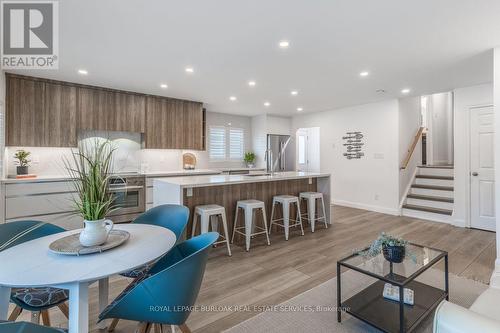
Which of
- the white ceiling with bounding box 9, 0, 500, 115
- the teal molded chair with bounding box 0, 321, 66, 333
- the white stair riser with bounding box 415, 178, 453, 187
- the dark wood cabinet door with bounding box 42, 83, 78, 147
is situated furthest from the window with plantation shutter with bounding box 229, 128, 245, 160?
the teal molded chair with bounding box 0, 321, 66, 333

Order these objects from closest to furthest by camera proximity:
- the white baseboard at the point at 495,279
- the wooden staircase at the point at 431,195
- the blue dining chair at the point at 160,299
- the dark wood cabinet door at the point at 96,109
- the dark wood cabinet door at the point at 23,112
Answer: the blue dining chair at the point at 160,299 < the white baseboard at the point at 495,279 < the dark wood cabinet door at the point at 23,112 < the dark wood cabinet door at the point at 96,109 < the wooden staircase at the point at 431,195

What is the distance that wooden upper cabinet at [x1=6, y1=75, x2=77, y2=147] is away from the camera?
3.89m

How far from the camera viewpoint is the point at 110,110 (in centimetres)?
475

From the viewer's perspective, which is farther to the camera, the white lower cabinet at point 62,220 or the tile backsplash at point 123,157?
the tile backsplash at point 123,157

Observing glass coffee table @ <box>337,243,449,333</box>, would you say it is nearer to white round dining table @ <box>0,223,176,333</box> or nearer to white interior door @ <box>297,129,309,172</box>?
white round dining table @ <box>0,223,176,333</box>

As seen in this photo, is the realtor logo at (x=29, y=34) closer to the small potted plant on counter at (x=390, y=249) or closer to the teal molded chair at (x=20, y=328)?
the teal molded chair at (x=20, y=328)

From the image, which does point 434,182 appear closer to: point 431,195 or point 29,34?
point 431,195

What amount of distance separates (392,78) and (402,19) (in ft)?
6.53

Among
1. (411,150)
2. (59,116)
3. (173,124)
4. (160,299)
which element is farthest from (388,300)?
(59,116)

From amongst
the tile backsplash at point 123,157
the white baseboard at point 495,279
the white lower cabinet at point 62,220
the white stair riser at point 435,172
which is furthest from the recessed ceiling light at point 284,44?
the white stair riser at point 435,172

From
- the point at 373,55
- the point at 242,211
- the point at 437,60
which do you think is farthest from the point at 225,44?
the point at 437,60

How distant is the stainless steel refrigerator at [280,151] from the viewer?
743cm

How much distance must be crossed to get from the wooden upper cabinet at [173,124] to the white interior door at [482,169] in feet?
17.8

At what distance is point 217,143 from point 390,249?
557cm
